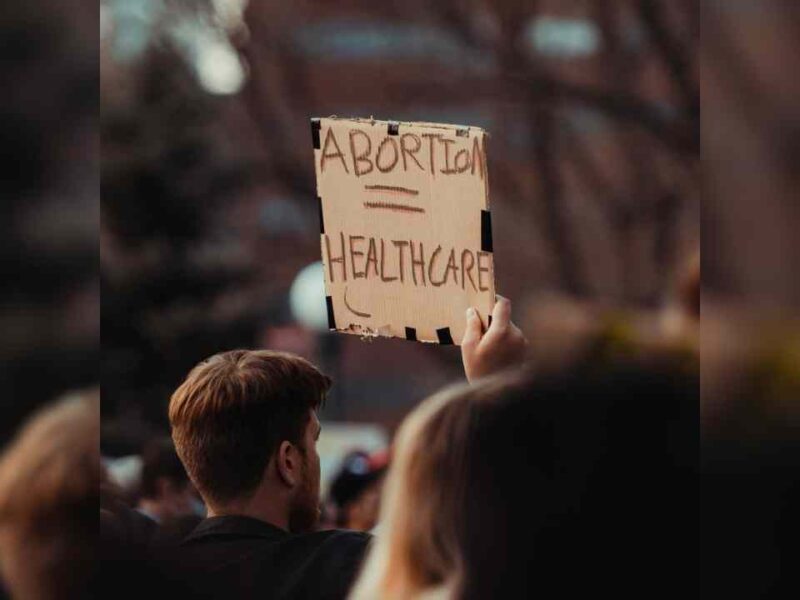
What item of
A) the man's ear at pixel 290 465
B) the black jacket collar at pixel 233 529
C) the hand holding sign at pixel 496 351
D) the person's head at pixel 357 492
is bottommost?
the person's head at pixel 357 492

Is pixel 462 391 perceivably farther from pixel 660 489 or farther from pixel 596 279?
pixel 596 279

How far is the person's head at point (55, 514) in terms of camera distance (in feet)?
6.47

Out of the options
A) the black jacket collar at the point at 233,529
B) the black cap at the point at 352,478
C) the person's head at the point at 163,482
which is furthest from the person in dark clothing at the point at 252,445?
the black cap at the point at 352,478

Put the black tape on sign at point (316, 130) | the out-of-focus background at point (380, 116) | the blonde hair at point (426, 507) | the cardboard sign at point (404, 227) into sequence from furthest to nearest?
the out-of-focus background at point (380, 116) → the black tape on sign at point (316, 130) → the cardboard sign at point (404, 227) → the blonde hair at point (426, 507)

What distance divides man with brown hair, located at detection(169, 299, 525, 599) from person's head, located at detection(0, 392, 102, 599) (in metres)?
0.44

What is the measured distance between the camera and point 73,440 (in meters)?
2.02

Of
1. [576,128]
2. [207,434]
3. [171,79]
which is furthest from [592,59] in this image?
[207,434]

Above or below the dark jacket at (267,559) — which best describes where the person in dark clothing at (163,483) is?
below

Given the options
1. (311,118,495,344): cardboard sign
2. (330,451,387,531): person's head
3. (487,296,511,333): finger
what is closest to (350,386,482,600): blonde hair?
(487,296,511,333): finger

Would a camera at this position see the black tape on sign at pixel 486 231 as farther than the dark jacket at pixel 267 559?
Yes

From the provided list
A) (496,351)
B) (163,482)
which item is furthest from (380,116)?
(496,351)

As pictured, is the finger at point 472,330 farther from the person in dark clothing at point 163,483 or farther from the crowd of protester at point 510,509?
the person in dark clothing at point 163,483

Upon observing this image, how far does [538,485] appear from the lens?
201 centimetres

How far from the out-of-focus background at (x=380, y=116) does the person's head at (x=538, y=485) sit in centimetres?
645
